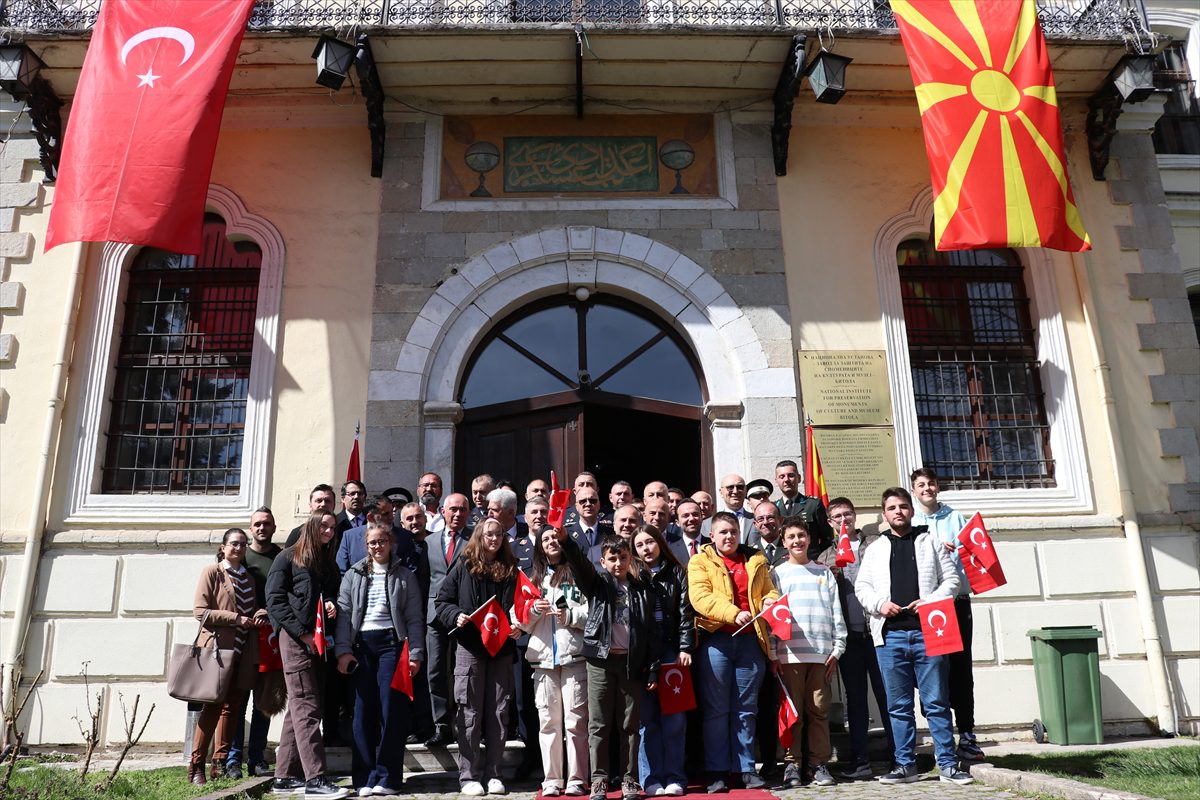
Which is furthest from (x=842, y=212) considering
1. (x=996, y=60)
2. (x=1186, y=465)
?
(x=1186, y=465)

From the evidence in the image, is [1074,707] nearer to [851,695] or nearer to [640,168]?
[851,695]

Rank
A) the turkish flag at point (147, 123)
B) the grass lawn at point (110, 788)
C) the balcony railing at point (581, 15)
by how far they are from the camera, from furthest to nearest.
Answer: the balcony railing at point (581, 15)
the turkish flag at point (147, 123)
the grass lawn at point (110, 788)

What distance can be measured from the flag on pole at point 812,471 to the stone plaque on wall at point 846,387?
228 mm

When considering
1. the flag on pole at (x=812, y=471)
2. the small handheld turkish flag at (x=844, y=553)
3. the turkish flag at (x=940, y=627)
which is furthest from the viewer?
the flag on pole at (x=812, y=471)

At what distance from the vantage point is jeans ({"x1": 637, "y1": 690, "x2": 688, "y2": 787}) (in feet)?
20.1

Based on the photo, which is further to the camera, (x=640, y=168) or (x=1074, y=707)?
(x=640, y=168)

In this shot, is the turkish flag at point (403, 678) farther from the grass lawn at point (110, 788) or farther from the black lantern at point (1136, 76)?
the black lantern at point (1136, 76)

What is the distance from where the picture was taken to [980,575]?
22.5ft

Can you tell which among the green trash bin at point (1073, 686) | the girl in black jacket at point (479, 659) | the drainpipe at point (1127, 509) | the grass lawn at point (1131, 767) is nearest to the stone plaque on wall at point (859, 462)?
the green trash bin at point (1073, 686)

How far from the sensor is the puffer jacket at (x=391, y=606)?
6477mm

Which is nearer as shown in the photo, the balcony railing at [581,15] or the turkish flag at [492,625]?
the turkish flag at [492,625]

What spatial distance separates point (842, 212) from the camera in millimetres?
10742

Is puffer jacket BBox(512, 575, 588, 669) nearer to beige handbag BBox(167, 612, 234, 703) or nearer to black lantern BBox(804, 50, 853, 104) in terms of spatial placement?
beige handbag BBox(167, 612, 234, 703)

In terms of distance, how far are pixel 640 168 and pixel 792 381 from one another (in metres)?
2.94
